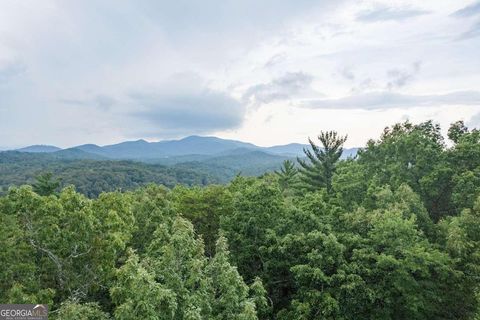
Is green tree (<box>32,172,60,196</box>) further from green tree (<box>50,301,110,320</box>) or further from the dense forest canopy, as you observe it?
green tree (<box>50,301,110,320</box>)

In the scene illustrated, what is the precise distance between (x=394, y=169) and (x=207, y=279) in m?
19.9

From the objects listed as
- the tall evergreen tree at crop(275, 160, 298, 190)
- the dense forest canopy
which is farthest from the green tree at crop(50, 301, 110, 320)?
the tall evergreen tree at crop(275, 160, 298, 190)

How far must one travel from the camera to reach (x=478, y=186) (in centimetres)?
2398

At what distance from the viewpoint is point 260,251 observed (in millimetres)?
19984

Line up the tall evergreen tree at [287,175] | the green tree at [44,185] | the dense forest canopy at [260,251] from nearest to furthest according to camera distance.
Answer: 1. the dense forest canopy at [260,251]
2. the green tree at [44,185]
3. the tall evergreen tree at [287,175]

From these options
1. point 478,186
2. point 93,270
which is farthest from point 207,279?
point 478,186

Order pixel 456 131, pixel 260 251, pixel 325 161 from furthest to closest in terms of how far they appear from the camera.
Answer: pixel 325 161 < pixel 456 131 < pixel 260 251

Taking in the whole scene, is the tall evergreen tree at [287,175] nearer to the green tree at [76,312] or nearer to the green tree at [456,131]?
the green tree at [456,131]

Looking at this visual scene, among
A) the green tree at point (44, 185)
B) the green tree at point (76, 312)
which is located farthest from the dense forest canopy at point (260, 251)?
the green tree at point (44, 185)

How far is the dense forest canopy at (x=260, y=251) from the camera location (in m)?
12.4

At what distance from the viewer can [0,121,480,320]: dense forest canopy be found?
40.8 feet

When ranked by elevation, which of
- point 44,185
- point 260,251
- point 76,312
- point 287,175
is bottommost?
point 260,251

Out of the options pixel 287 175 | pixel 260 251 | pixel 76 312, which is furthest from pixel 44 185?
pixel 76 312

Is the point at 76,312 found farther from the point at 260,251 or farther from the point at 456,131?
the point at 456,131
